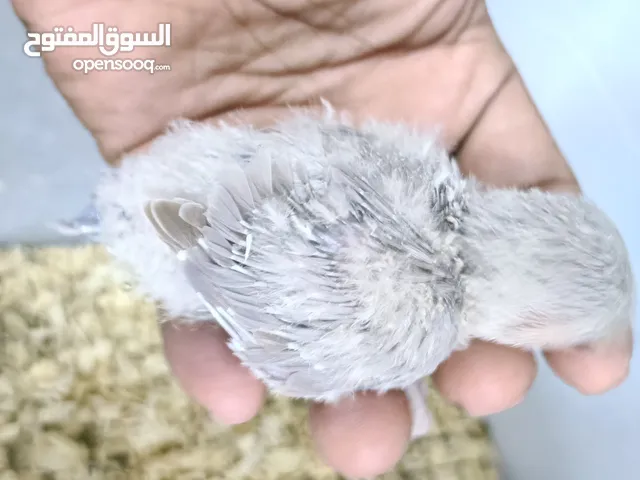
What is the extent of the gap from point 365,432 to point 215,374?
16cm

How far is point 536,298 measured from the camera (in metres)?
0.61

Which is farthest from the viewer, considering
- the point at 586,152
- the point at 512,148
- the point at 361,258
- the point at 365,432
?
the point at 586,152

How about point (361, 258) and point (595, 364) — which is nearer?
point (361, 258)

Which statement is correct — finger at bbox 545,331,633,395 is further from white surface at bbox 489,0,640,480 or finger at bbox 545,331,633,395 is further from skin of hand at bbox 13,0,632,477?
white surface at bbox 489,0,640,480

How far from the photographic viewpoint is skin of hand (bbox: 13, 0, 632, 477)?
85 cm

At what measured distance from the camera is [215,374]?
0.70 meters

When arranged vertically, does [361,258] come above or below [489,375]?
above

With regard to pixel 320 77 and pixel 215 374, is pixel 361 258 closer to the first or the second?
pixel 215 374

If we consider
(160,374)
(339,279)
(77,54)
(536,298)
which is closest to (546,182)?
(536,298)

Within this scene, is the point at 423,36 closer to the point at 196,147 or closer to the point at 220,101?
the point at 220,101

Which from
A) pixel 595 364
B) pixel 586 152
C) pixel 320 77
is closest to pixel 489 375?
pixel 595 364

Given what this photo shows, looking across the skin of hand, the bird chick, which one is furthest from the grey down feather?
the skin of hand

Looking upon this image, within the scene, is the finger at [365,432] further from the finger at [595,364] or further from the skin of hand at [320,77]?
the finger at [595,364]

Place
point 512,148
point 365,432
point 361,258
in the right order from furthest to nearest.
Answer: point 512,148 < point 365,432 < point 361,258
